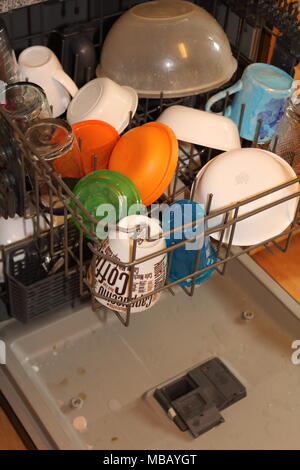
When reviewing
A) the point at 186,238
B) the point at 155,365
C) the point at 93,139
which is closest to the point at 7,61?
the point at 93,139

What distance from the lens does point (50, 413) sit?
2.93ft

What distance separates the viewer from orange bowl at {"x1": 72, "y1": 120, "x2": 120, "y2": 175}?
0.93m

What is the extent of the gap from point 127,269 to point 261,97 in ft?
1.21

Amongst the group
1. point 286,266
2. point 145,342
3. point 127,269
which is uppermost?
point 127,269

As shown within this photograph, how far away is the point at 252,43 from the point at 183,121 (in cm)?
30

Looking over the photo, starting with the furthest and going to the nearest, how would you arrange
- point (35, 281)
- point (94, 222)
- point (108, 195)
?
1. point (35, 281)
2. point (108, 195)
3. point (94, 222)

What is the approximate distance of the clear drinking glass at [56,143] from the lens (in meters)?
0.84

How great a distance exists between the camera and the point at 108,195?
0.82m

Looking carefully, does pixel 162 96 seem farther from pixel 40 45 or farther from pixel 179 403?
pixel 179 403
